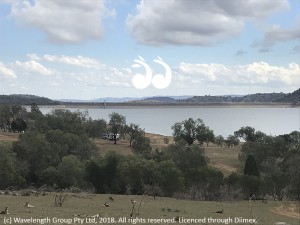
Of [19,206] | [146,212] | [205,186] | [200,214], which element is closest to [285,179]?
[205,186]

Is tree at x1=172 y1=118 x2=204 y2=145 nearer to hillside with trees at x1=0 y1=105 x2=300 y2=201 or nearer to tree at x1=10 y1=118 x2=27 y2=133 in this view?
tree at x1=10 y1=118 x2=27 y2=133

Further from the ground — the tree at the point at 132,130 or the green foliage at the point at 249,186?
the tree at the point at 132,130

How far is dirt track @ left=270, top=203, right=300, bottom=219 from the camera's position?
28964mm

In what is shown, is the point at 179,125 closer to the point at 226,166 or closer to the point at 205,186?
the point at 226,166

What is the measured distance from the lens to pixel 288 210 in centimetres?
3106

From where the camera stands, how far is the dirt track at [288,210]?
29.0 meters

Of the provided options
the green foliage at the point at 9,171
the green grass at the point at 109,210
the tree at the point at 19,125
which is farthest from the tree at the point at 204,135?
the green grass at the point at 109,210

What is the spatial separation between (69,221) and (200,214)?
9.11 m

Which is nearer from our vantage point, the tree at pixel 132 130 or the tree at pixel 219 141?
the tree at pixel 132 130

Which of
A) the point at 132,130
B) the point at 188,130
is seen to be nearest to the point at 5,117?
the point at 132,130

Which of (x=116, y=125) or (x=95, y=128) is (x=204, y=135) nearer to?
(x=116, y=125)

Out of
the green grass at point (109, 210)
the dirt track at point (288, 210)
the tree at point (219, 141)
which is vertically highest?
the green grass at point (109, 210)

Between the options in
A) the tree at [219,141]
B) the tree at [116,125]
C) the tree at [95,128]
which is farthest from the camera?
the tree at [219,141]

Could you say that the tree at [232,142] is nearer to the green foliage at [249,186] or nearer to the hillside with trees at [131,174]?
the hillside with trees at [131,174]
